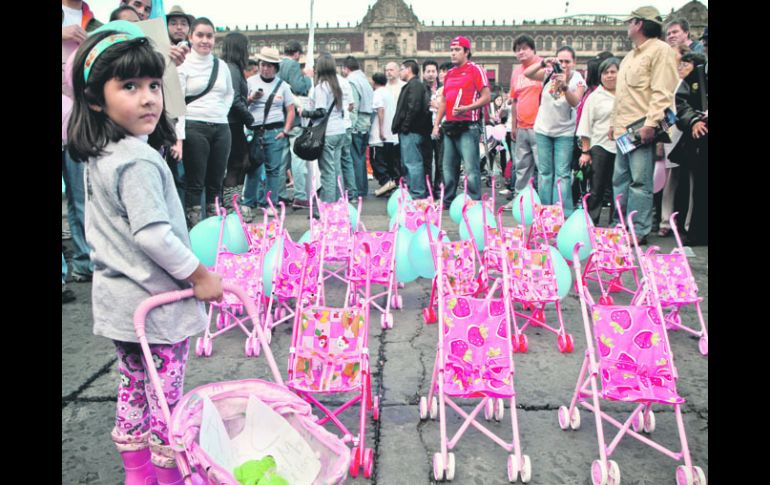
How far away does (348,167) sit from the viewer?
8.45m

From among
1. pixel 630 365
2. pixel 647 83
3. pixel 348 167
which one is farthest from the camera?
pixel 348 167

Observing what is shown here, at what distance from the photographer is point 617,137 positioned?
6105 mm

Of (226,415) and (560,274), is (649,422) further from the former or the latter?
(226,415)

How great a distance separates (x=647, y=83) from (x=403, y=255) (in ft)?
10.8

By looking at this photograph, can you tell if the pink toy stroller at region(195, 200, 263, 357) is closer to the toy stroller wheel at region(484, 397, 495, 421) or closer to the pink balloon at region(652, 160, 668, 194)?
the toy stroller wheel at region(484, 397, 495, 421)

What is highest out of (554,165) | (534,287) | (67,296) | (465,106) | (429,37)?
(429,37)

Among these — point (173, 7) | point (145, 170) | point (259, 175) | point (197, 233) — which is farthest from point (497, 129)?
point (145, 170)

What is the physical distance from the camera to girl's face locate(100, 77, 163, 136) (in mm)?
1945

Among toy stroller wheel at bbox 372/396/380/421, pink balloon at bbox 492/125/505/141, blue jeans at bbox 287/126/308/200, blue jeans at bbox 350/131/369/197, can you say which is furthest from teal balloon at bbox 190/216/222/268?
pink balloon at bbox 492/125/505/141

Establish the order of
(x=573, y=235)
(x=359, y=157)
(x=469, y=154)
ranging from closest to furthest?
(x=573, y=235)
(x=469, y=154)
(x=359, y=157)

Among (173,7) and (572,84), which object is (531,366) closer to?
(572,84)

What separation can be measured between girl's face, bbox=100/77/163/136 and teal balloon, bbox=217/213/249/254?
8.46ft

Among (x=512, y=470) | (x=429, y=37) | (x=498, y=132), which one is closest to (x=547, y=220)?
(x=512, y=470)

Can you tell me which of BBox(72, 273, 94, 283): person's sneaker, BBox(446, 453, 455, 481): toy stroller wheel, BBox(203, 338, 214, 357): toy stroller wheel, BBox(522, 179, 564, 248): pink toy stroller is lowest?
BBox(446, 453, 455, 481): toy stroller wheel
